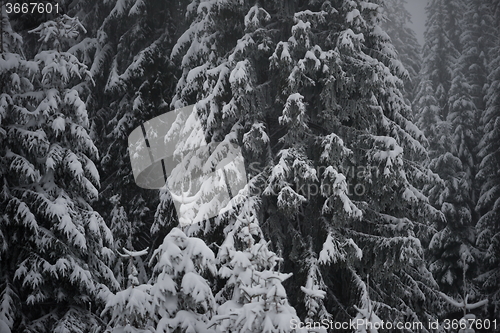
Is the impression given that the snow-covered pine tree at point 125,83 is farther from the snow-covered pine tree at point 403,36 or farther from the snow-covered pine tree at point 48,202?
the snow-covered pine tree at point 403,36

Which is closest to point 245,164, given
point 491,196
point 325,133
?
point 325,133

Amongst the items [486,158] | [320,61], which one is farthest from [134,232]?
[486,158]

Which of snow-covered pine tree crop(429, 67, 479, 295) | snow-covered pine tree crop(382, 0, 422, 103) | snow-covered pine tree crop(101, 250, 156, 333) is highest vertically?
snow-covered pine tree crop(101, 250, 156, 333)

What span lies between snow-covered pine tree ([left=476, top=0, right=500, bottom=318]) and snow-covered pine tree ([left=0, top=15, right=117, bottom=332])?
49.1 ft

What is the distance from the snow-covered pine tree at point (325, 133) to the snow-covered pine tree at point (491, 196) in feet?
24.0

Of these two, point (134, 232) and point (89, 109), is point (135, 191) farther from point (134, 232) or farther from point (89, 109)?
point (89, 109)

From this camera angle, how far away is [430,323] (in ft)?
39.4

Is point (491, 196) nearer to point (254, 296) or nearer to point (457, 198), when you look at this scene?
point (457, 198)

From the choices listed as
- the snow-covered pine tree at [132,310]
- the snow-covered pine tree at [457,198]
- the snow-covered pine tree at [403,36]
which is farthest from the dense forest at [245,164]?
the snow-covered pine tree at [403,36]

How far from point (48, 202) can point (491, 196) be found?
56.4 feet

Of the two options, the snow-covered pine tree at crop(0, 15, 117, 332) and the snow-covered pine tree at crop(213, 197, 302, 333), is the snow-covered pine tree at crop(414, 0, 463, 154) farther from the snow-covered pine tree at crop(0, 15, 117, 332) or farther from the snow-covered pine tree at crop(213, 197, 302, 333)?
the snow-covered pine tree at crop(213, 197, 302, 333)

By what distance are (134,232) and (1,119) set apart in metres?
5.59

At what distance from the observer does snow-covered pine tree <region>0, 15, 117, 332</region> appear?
9.39 meters

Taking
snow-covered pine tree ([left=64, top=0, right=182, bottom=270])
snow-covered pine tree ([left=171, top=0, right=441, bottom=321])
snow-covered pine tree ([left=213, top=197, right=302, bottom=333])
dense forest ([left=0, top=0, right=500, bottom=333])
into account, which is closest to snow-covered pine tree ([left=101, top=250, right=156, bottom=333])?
dense forest ([left=0, top=0, right=500, bottom=333])
